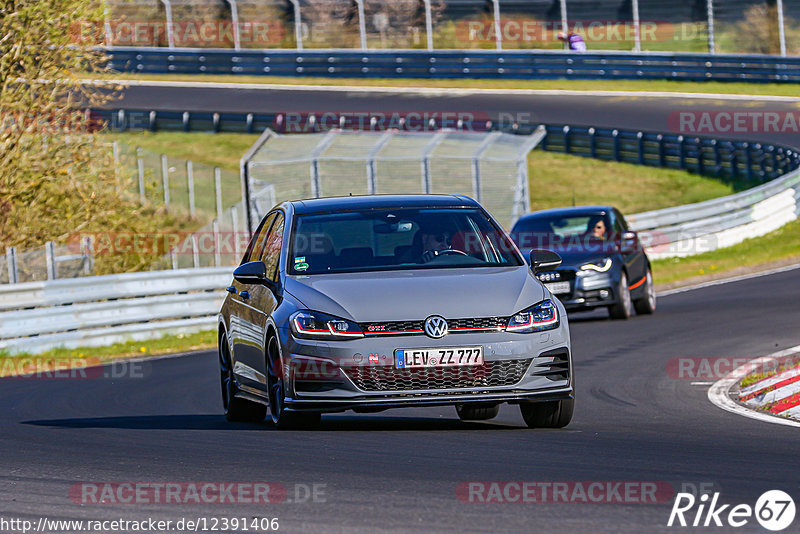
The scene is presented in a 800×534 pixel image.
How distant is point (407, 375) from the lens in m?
9.09

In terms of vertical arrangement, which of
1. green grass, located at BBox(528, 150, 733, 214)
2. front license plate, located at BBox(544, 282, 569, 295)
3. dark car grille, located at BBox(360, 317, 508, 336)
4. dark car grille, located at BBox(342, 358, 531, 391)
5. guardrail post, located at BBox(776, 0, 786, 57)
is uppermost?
dark car grille, located at BBox(360, 317, 508, 336)

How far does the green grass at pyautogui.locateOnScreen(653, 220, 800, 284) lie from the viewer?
Answer: 2647cm

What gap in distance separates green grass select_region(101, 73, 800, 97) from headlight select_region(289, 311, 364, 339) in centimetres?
3719

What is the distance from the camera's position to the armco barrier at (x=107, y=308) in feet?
61.2

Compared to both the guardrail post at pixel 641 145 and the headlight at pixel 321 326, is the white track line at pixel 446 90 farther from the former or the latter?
the headlight at pixel 321 326

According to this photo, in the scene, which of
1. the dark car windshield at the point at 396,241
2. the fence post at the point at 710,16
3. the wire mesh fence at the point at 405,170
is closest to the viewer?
the dark car windshield at the point at 396,241

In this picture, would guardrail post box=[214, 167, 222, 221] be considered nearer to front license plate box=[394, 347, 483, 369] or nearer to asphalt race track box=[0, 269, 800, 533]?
asphalt race track box=[0, 269, 800, 533]

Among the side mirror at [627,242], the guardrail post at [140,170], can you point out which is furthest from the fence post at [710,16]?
the side mirror at [627,242]

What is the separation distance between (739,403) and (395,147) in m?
18.5

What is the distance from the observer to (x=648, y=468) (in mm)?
7680

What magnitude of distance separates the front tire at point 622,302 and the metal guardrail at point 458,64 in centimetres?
2739

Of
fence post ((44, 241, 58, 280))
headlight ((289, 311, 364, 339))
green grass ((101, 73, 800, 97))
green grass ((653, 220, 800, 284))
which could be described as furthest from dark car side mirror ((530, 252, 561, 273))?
green grass ((101, 73, 800, 97))

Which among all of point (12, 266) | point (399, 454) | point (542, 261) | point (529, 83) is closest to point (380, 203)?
point (542, 261)

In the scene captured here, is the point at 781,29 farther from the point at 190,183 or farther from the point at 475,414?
the point at 475,414
